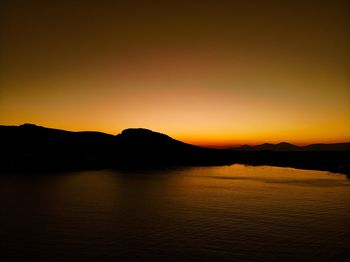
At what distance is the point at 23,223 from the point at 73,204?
737 inches

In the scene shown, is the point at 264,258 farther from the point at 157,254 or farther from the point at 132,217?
the point at 132,217

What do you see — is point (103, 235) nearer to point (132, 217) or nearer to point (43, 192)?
point (132, 217)

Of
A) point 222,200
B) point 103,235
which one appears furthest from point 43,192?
point 103,235

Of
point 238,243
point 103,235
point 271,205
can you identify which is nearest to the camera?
point 238,243

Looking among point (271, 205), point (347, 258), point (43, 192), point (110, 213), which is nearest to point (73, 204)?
point (110, 213)

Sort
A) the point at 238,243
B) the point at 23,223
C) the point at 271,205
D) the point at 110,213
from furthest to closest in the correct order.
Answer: the point at 271,205
the point at 110,213
the point at 23,223
the point at 238,243

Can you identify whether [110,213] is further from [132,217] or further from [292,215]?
[292,215]

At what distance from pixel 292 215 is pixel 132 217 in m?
23.9

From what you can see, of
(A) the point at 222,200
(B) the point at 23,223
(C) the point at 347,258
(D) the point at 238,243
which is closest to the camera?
(C) the point at 347,258

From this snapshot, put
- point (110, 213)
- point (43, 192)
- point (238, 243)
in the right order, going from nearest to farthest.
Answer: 1. point (238, 243)
2. point (110, 213)
3. point (43, 192)

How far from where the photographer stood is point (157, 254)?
1298 inches

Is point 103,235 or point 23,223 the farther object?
point 23,223

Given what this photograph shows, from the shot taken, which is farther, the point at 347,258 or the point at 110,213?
the point at 110,213

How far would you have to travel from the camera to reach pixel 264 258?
1246 inches
